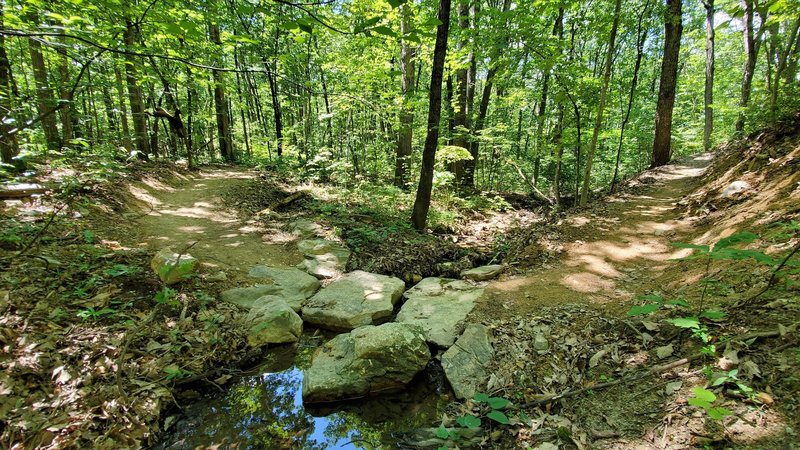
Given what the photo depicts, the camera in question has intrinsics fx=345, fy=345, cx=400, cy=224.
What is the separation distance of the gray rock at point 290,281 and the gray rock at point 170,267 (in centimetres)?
109

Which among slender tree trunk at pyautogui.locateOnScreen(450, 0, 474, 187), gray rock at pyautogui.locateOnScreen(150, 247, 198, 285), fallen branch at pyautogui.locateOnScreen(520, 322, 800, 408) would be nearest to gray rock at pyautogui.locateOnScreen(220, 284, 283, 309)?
gray rock at pyautogui.locateOnScreen(150, 247, 198, 285)

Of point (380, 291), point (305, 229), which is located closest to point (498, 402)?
point (380, 291)

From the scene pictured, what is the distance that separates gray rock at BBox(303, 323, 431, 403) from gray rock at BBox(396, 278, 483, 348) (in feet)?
1.38

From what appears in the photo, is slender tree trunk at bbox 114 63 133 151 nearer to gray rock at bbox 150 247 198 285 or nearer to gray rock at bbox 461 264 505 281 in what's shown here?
gray rock at bbox 150 247 198 285

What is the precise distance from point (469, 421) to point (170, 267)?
14.4 feet

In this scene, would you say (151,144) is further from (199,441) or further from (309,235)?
(199,441)

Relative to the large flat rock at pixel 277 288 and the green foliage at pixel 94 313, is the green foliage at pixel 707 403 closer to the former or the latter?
the large flat rock at pixel 277 288

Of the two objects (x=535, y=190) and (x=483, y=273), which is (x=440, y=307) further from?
(x=535, y=190)

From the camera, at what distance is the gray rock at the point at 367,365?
3.76 meters

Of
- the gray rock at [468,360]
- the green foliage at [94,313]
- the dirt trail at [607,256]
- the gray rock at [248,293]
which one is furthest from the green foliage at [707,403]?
the green foliage at [94,313]

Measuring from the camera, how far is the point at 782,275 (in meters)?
2.68

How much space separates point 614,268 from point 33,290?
302 inches

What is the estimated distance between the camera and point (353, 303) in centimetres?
543

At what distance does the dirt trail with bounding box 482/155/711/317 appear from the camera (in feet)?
16.0
